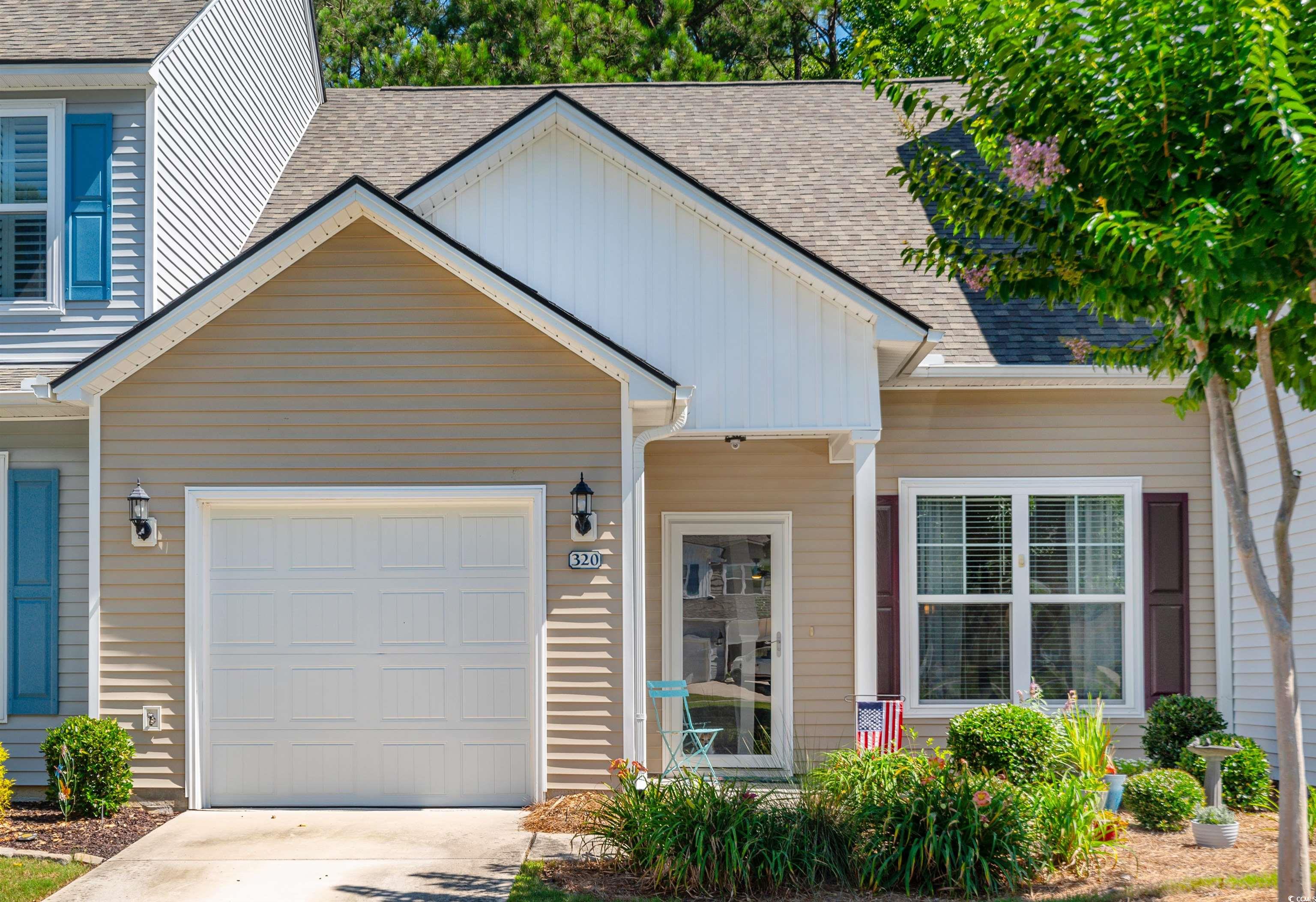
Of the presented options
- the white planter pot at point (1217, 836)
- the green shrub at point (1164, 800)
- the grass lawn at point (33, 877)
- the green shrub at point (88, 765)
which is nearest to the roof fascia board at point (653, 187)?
the green shrub at point (1164, 800)

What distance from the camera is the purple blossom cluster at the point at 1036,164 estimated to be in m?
5.70

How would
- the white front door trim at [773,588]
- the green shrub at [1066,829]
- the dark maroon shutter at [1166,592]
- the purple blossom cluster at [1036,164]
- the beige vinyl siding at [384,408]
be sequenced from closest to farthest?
the purple blossom cluster at [1036,164], the green shrub at [1066,829], the beige vinyl siding at [384,408], the dark maroon shutter at [1166,592], the white front door trim at [773,588]

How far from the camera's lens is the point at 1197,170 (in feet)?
18.2

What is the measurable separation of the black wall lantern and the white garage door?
466 mm

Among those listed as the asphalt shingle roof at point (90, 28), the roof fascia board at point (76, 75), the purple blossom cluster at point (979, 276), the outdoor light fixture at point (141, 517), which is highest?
the asphalt shingle roof at point (90, 28)

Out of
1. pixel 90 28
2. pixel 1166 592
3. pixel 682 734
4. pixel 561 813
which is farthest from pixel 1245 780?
pixel 90 28

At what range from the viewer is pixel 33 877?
22.6 feet

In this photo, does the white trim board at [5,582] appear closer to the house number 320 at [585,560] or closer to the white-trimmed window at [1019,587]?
the house number 320 at [585,560]

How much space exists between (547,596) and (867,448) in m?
2.67

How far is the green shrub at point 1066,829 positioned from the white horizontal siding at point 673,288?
3210mm

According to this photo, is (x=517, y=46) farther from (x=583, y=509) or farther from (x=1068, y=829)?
(x=1068, y=829)

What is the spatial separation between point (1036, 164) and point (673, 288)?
4186 mm

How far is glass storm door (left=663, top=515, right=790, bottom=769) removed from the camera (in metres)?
10.5

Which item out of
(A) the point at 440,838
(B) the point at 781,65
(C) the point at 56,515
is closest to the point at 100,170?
(C) the point at 56,515
